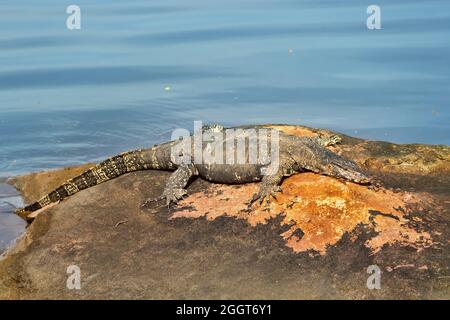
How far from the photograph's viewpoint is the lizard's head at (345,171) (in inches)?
417

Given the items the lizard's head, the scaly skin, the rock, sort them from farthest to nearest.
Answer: the scaly skin < the lizard's head < the rock

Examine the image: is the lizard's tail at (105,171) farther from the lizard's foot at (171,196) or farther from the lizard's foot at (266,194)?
the lizard's foot at (266,194)

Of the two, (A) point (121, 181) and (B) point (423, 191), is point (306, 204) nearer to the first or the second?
(B) point (423, 191)

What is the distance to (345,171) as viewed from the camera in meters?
10.7

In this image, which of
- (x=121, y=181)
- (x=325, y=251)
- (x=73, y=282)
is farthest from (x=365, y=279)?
(x=121, y=181)

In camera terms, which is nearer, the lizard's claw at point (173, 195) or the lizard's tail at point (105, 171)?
the lizard's claw at point (173, 195)

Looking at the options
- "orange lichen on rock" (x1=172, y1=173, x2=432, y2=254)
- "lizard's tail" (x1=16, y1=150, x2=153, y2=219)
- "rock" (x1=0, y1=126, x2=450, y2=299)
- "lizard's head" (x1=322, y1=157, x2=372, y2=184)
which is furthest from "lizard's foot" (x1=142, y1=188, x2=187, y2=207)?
"lizard's head" (x1=322, y1=157, x2=372, y2=184)

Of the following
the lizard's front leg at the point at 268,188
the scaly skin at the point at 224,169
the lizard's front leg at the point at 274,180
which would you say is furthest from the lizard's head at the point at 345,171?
the lizard's front leg at the point at 268,188

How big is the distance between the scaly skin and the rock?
178 mm

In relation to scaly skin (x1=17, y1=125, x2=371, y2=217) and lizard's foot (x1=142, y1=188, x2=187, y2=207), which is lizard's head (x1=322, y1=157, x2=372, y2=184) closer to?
scaly skin (x1=17, y1=125, x2=371, y2=217)

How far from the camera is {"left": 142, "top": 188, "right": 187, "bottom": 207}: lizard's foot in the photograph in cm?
1149

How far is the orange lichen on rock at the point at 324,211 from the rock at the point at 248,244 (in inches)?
0.7

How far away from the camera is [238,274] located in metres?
9.07
